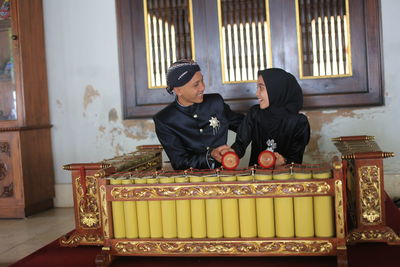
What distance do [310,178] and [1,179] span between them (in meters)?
3.08

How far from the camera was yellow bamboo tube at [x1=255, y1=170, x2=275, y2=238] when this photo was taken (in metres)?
2.46

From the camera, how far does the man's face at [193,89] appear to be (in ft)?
10.5

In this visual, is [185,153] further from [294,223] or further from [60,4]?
[60,4]

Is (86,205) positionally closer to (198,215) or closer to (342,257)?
(198,215)

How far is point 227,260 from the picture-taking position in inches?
104

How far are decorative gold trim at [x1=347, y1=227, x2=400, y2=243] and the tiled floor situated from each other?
81.2 inches

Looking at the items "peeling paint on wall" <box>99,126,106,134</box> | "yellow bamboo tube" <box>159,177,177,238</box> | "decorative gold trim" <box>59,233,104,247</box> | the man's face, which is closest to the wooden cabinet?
"peeling paint on wall" <box>99,126,106,134</box>

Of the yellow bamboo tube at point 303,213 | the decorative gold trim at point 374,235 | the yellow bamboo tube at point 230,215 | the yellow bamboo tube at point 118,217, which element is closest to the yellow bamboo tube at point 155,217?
the yellow bamboo tube at point 118,217

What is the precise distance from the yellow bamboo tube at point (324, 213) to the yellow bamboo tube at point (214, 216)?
48 centimetres

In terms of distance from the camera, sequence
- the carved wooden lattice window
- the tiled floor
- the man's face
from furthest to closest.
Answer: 1. the carved wooden lattice window
2. the tiled floor
3. the man's face

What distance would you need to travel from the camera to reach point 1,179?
175 inches

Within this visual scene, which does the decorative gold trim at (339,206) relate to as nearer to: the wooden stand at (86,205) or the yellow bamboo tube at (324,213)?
the yellow bamboo tube at (324,213)

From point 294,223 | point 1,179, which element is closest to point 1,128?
point 1,179

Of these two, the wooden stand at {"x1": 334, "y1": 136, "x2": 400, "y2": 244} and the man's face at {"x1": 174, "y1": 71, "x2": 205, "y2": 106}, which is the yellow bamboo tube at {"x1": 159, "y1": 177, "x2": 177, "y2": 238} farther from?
the wooden stand at {"x1": 334, "y1": 136, "x2": 400, "y2": 244}
